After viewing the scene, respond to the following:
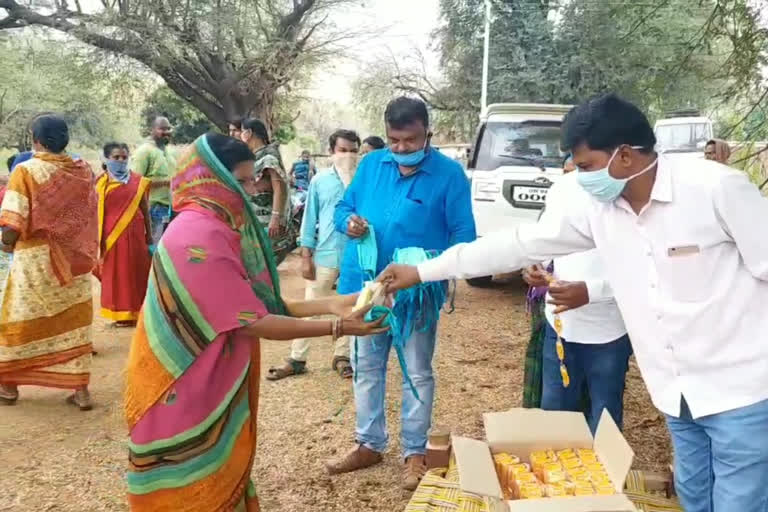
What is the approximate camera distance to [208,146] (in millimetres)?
2053

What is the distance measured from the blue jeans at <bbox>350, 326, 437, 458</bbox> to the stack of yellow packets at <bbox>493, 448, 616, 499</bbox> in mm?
869

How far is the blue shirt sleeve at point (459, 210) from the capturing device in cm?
307

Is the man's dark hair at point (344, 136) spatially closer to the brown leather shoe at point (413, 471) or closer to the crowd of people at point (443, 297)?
the crowd of people at point (443, 297)

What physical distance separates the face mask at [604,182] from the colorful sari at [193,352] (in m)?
1.09

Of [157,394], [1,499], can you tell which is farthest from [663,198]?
[1,499]

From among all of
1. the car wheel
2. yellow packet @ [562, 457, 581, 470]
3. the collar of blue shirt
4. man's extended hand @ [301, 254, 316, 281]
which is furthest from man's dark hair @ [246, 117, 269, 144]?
the car wheel

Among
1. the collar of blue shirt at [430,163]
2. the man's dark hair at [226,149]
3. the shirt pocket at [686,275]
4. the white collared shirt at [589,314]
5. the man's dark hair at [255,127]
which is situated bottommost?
the white collared shirt at [589,314]

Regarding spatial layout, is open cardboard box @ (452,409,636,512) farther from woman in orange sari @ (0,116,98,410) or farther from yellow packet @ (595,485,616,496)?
woman in orange sari @ (0,116,98,410)

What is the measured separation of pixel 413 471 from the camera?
3.22 metres

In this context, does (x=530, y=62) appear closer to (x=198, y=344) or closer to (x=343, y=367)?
(x=343, y=367)

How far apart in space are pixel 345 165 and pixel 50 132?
2.00 metres

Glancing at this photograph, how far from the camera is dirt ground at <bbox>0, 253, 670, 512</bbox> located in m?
3.19

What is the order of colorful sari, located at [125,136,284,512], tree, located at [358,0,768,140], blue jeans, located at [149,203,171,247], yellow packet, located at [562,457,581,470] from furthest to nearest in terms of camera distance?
tree, located at [358,0,768,140]
blue jeans, located at [149,203,171,247]
yellow packet, located at [562,457,581,470]
colorful sari, located at [125,136,284,512]

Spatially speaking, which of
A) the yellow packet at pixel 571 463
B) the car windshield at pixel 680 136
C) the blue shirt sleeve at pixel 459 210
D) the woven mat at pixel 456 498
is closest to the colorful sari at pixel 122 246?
the blue shirt sleeve at pixel 459 210
